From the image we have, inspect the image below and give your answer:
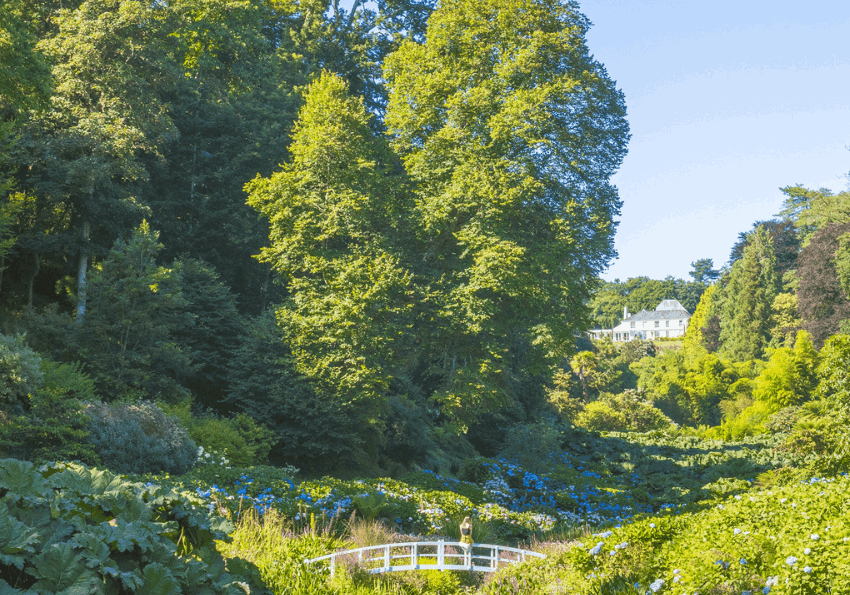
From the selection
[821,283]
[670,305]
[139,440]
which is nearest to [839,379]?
[139,440]

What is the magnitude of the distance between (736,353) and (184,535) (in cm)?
4700

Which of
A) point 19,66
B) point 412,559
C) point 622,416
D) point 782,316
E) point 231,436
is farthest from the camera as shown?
point 782,316

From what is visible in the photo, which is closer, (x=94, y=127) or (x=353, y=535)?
(x=353, y=535)

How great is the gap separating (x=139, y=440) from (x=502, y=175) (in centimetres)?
1088

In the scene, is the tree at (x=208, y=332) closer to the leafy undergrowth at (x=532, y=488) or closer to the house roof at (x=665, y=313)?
the leafy undergrowth at (x=532, y=488)

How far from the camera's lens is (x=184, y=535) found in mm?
5172

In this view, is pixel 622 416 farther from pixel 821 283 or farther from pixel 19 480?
pixel 19 480

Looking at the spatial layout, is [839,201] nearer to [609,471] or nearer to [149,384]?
[609,471]

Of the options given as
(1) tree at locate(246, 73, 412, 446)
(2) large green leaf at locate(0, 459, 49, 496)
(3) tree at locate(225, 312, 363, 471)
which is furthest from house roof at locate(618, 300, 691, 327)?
(2) large green leaf at locate(0, 459, 49, 496)

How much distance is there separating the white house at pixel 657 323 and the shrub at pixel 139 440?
89.2m

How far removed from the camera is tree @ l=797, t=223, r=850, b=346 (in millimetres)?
30281

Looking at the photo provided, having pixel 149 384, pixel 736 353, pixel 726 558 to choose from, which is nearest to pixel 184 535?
pixel 726 558

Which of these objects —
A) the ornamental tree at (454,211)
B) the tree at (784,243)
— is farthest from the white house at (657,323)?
the ornamental tree at (454,211)

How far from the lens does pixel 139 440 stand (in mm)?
11148
